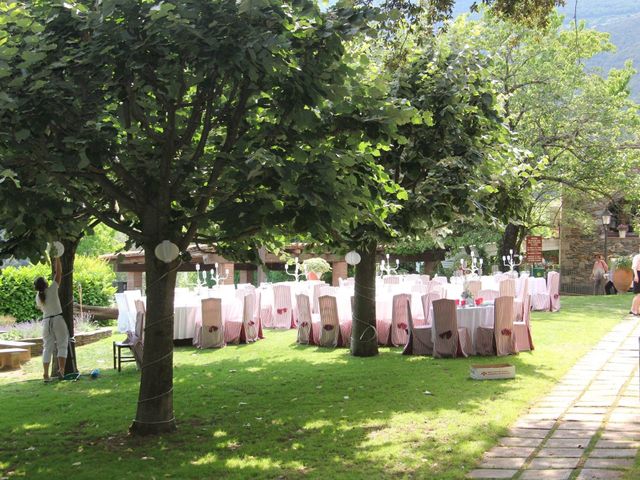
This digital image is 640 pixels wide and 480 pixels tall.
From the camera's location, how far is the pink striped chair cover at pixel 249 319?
15.4 metres

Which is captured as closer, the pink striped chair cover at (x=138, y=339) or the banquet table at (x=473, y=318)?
the pink striped chair cover at (x=138, y=339)

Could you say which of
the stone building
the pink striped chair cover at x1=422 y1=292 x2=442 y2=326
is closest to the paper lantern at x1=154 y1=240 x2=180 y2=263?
the pink striped chair cover at x1=422 y1=292 x2=442 y2=326

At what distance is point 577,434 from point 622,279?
79.9 feet

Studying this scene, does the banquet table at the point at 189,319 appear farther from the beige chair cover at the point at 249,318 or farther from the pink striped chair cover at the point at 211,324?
the pink striped chair cover at the point at 211,324

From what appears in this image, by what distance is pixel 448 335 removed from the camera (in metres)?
12.3

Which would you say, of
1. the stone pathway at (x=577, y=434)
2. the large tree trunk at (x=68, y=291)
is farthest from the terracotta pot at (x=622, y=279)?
the large tree trunk at (x=68, y=291)

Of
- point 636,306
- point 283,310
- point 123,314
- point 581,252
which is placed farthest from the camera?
point 581,252

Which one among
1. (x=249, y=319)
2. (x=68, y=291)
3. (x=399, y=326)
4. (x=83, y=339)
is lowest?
(x=83, y=339)

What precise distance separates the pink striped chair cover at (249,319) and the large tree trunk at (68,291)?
4.41 meters

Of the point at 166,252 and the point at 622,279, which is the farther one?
the point at 622,279

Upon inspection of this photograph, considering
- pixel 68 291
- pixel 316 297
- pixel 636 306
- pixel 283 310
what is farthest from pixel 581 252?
pixel 68 291

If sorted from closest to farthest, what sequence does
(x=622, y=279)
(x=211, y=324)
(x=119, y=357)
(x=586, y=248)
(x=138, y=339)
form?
(x=138, y=339) → (x=119, y=357) → (x=211, y=324) → (x=622, y=279) → (x=586, y=248)

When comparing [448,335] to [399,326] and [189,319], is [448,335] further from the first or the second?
[189,319]

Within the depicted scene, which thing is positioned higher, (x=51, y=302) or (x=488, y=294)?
(x=51, y=302)
